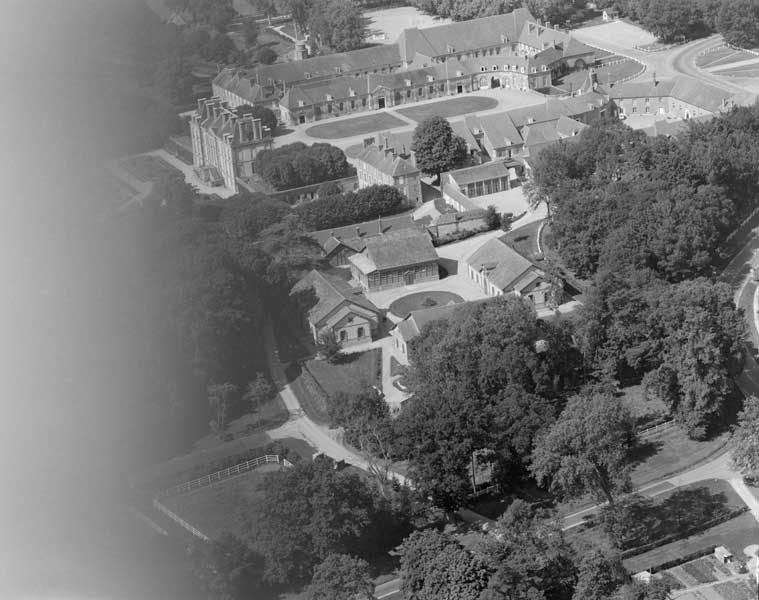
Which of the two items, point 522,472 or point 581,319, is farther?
point 581,319

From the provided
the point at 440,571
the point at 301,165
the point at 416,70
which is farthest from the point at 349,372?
the point at 416,70

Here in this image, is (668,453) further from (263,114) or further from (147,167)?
(263,114)

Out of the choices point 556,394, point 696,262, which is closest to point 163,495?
point 556,394

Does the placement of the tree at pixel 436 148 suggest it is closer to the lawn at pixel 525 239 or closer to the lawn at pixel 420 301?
the lawn at pixel 525 239

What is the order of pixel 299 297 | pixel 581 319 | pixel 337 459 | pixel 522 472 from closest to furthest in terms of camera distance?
1. pixel 522 472
2. pixel 337 459
3. pixel 581 319
4. pixel 299 297

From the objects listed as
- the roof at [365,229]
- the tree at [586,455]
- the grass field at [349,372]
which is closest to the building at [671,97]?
the roof at [365,229]

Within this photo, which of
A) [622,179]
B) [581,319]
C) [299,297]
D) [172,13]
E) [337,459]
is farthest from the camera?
[172,13]

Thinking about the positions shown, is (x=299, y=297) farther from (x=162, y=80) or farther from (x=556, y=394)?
(x=162, y=80)
